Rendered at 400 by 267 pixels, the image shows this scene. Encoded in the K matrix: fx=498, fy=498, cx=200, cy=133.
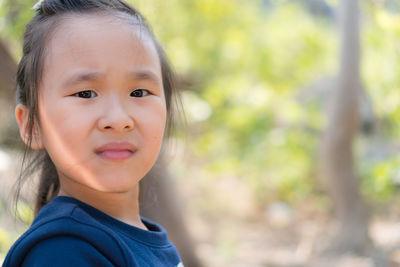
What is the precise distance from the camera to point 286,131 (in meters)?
6.57

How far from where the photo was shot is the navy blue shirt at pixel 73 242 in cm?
85

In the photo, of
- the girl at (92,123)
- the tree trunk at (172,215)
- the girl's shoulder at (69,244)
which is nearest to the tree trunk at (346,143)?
the tree trunk at (172,215)

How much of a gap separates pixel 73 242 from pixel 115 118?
0.24m

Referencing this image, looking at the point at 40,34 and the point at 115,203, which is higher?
the point at 40,34

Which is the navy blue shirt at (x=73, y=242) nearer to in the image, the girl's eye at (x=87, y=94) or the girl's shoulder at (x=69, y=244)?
the girl's shoulder at (x=69, y=244)

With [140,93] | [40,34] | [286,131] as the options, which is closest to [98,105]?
[140,93]

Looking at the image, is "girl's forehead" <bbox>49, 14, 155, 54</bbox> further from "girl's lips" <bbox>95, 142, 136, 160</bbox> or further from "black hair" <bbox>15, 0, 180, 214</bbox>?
"girl's lips" <bbox>95, 142, 136, 160</bbox>

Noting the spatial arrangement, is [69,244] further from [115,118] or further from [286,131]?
[286,131]

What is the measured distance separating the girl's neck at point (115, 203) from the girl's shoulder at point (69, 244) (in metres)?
0.12

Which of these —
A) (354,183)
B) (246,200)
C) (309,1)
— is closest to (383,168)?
(354,183)

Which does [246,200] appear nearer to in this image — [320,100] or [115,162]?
[320,100]

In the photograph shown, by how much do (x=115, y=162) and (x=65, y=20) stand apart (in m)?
0.32

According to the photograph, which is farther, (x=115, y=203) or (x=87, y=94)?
(x=115, y=203)

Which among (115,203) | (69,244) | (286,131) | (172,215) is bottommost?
(69,244)
